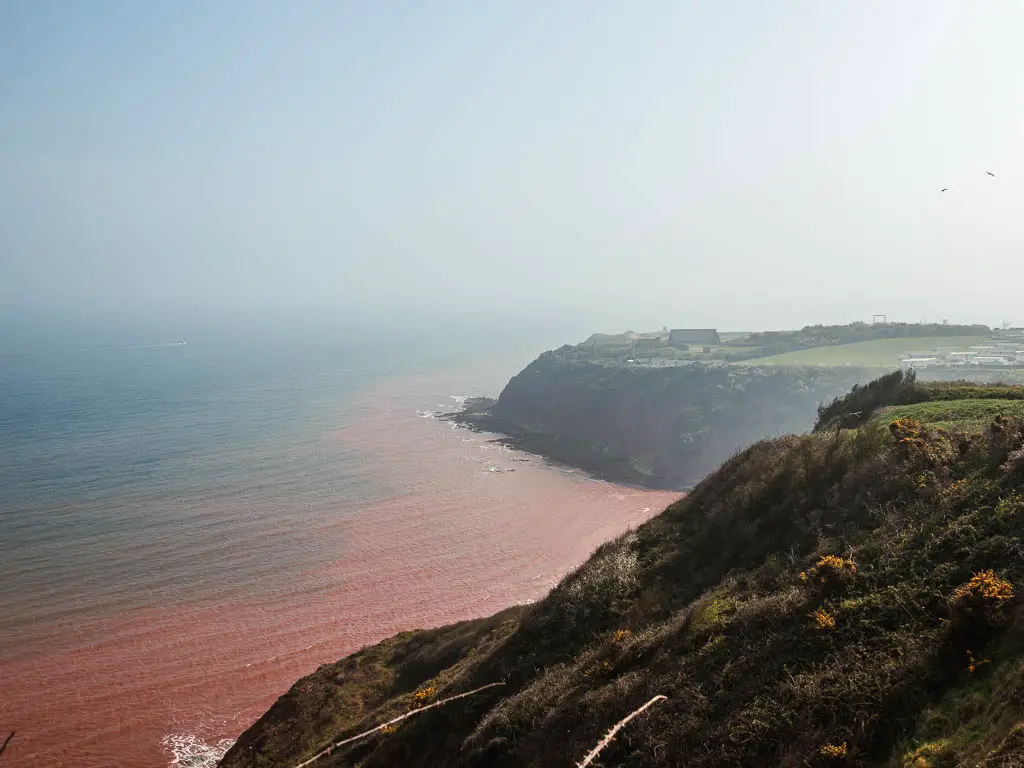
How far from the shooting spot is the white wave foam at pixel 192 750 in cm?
2181

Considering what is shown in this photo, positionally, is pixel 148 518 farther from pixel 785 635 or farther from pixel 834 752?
pixel 834 752

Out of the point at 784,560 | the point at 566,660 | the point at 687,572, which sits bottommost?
the point at 566,660

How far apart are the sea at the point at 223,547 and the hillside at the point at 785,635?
11686 mm

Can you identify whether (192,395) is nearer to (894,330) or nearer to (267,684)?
(267,684)

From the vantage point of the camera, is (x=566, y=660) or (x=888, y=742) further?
(x=566, y=660)

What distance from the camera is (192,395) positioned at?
305 feet

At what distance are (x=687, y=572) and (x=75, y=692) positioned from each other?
85.1 feet

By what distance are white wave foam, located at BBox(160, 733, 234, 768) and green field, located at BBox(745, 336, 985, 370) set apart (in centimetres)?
6125

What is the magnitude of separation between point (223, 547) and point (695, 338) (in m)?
87.9

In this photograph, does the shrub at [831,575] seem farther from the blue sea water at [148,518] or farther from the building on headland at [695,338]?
the building on headland at [695,338]

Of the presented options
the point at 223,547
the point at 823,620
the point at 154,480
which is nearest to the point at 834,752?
the point at 823,620

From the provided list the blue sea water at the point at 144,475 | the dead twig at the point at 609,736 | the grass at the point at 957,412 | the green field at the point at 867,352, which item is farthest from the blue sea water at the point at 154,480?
the green field at the point at 867,352

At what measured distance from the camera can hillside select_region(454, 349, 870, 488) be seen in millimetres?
62344

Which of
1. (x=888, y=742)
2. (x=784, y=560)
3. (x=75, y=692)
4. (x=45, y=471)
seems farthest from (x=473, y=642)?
(x=45, y=471)
